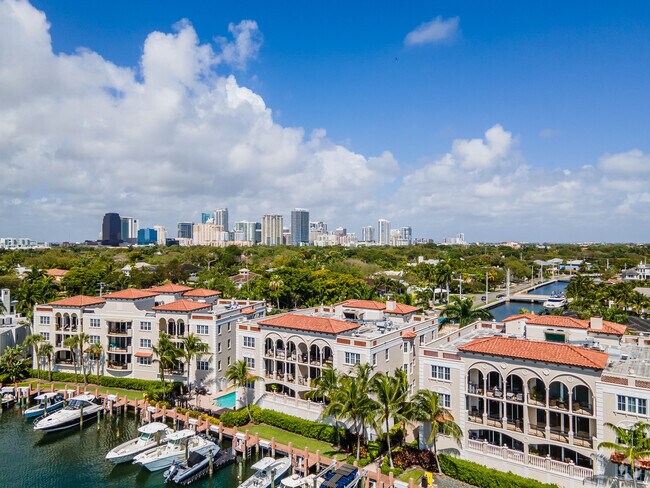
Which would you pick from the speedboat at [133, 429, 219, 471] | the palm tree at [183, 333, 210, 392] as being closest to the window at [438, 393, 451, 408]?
the speedboat at [133, 429, 219, 471]

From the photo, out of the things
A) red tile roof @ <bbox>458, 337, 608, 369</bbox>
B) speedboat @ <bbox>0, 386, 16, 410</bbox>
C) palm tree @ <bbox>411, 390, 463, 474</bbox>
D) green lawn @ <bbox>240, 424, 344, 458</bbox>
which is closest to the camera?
red tile roof @ <bbox>458, 337, 608, 369</bbox>

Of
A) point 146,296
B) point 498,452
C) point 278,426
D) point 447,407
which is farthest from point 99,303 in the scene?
point 498,452

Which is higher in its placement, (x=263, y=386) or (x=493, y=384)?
(x=493, y=384)

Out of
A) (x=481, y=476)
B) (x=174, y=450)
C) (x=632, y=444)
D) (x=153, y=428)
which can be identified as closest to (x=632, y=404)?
(x=632, y=444)

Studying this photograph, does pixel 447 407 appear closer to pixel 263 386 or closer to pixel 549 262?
pixel 263 386

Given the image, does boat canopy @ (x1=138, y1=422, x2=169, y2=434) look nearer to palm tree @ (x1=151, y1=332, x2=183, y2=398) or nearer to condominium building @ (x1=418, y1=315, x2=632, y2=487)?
palm tree @ (x1=151, y1=332, x2=183, y2=398)

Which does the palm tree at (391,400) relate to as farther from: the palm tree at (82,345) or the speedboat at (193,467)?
the palm tree at (82,345)
